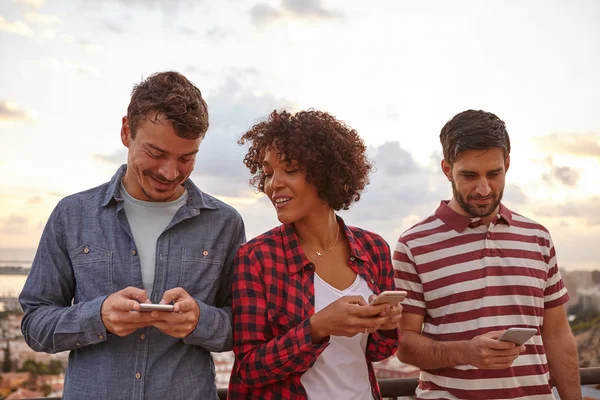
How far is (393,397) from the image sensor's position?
126 inches

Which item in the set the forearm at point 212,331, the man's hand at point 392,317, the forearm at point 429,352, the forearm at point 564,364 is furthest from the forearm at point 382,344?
the forearm at point 564,364

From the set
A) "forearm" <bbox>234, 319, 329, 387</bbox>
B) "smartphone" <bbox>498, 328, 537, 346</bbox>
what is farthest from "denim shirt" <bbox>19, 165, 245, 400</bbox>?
"smartphone" <bbox>498, 328, 537, 346</bbox>

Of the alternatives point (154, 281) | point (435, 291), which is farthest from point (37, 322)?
point (435, 291)

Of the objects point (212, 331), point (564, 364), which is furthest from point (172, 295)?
point (564, 364)

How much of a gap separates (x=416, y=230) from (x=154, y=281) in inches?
54.8

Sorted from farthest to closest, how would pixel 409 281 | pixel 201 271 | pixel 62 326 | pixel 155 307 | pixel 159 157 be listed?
pixel 409 281 < pixel 201 271 < pixel 159 157 < pixel 62 326 < pixel 155 307

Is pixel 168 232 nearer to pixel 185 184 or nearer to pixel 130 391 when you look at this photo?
pixel 185 184

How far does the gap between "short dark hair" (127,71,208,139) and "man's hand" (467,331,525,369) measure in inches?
60.4

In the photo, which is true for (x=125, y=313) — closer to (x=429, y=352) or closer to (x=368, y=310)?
(x=368, y=310)

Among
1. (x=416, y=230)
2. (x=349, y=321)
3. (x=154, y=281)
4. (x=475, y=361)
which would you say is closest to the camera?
(x=349, y=321)

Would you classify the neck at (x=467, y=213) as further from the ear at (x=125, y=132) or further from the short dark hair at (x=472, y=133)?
the ear at (x=125, y=132)

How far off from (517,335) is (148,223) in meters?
1.66

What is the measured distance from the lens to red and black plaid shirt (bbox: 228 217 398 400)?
7.39 feet

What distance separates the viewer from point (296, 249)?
99.7 inches
